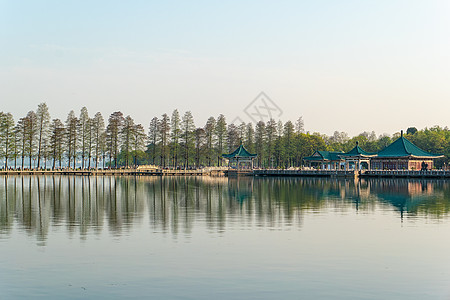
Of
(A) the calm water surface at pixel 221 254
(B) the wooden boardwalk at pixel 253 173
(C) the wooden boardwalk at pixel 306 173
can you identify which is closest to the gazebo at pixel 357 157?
(B) the wooden boardwalk at pixel 253 173

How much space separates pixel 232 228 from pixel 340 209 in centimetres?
1367

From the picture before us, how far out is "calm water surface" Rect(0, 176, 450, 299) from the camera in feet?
49.5

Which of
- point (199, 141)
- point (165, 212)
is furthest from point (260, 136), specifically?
point (165, 212)

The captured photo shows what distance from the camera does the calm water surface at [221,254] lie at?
15081 millimetres

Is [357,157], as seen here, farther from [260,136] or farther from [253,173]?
[260,136]

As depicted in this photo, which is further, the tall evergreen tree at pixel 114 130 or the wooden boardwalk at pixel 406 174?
the tall evergreen tree at pixel 114 130

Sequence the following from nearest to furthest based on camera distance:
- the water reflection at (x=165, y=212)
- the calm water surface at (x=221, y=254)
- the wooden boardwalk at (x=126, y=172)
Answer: the calm water surface at (x=221, y=254), the water reflection at (x=165, y=212), the wooden boardwalk at (x=126, y=172)

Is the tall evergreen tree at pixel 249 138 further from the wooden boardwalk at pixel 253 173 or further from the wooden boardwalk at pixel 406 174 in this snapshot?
the wooden boardwalk at pixel 406 174

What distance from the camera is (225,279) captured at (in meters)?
16.2

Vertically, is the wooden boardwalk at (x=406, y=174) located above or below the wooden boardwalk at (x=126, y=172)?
below

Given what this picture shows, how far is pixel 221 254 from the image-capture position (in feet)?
65.8

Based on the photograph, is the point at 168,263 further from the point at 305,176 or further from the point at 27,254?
the point at 305,176

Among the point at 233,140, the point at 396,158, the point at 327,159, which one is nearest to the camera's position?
Answer: the point at 396,158

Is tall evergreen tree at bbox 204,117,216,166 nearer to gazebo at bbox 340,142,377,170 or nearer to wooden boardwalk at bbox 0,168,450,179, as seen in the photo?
wooden boardwalk at bbox 0,168,450,179
